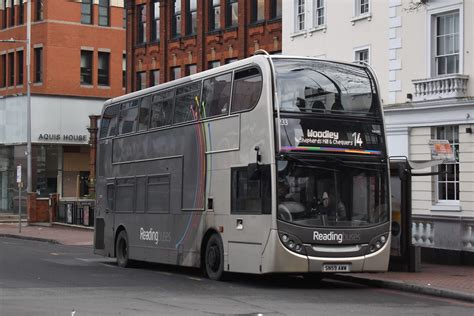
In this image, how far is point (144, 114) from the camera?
2192cm

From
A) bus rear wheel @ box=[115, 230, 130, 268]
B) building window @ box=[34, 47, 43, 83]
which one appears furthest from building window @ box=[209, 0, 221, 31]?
bus rear wheel @ box=[115, 230, 130, 268]

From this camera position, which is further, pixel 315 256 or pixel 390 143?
pixel 390 143

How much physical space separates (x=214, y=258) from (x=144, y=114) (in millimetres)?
5257

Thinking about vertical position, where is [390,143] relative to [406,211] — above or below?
above

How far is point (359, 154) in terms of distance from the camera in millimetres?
16969

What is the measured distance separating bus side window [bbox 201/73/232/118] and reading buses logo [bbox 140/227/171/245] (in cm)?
326

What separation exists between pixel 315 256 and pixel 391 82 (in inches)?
477

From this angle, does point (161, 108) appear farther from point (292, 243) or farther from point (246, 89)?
point (292, 243)

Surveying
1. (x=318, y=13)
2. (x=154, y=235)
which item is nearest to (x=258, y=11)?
(x=318, y=13)

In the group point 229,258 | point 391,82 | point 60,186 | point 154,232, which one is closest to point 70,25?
point 60,186

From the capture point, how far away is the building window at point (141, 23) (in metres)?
46.2

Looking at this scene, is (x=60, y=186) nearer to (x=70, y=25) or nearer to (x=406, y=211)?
(x=70, y=25)

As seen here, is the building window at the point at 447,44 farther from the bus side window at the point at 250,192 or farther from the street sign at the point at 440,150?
the bus side window at the point at 250,192

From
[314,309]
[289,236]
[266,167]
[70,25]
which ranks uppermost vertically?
[70,25]
